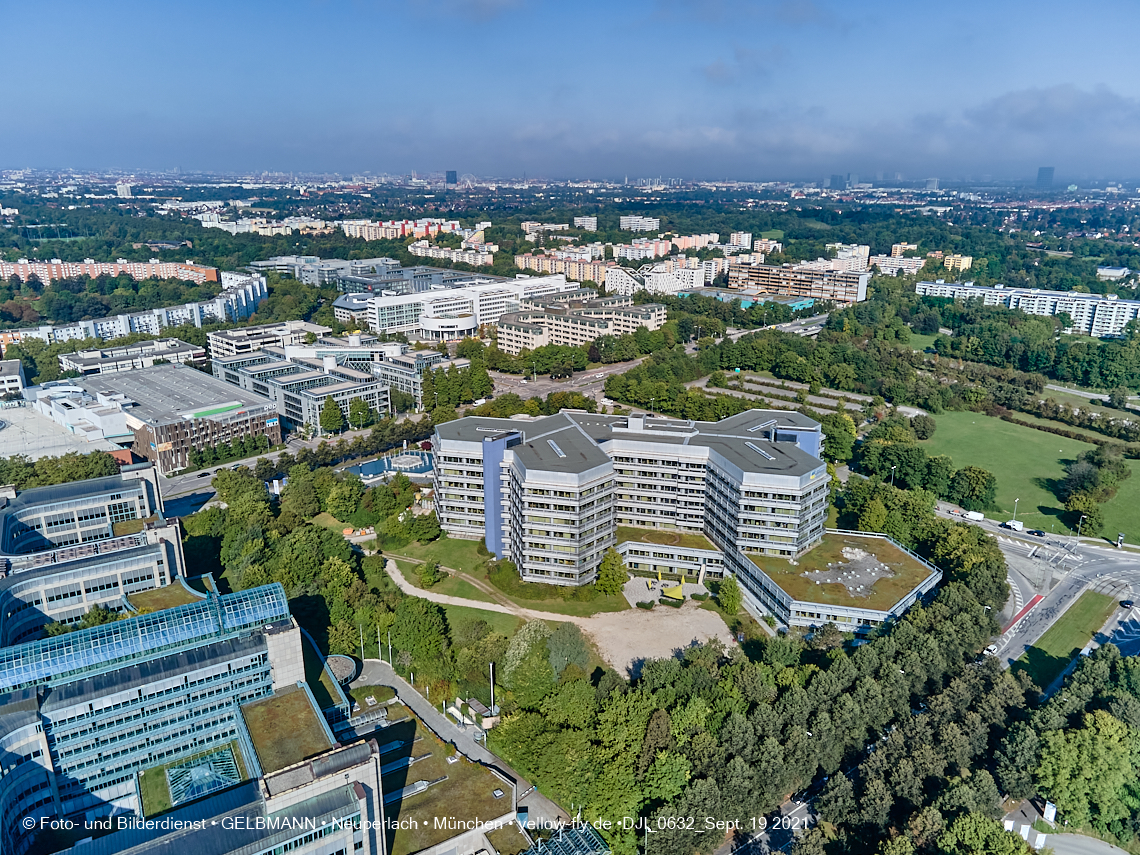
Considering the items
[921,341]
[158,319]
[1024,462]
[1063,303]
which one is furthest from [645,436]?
[1063,303]

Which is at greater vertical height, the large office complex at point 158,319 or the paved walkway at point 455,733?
the large office complex at point 158,319

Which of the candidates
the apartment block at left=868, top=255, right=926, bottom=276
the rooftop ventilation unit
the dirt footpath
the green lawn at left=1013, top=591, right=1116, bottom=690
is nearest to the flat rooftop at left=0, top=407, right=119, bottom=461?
the dirt footpath

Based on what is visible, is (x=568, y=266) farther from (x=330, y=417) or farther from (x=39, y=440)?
(x=39, y=440)

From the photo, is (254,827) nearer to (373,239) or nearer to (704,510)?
(704,510)

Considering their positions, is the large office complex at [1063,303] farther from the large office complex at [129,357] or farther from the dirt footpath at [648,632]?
the large office complex at [129,357]

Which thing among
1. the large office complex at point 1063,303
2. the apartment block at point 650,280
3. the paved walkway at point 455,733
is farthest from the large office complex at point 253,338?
the large office complex at point 1063,303

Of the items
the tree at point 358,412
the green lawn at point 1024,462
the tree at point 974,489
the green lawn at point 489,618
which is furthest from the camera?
the tree at point 358,412

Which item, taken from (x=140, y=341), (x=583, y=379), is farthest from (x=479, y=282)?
(x=140, y=341)

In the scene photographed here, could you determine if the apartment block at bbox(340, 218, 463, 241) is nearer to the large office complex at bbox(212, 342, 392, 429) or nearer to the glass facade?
the large office complex at bbox(212, 342, 392, 429)
